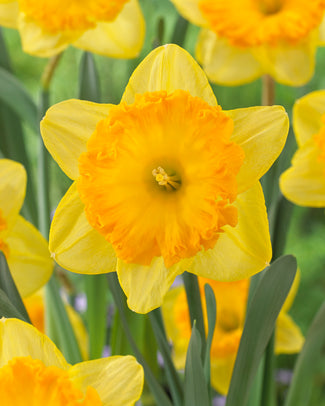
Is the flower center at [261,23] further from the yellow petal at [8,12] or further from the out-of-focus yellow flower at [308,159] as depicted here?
the yellow petal at [8,12]

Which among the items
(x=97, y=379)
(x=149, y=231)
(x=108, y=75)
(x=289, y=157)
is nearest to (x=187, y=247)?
(x=149, y=231)

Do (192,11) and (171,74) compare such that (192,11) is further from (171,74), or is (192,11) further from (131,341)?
(131,341)

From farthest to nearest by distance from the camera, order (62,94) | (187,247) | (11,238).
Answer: (62,94) < (11,238) < (187,247)

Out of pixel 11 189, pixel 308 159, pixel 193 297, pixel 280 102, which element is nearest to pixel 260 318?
pixel 193 297

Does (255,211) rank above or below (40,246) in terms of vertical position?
A: above

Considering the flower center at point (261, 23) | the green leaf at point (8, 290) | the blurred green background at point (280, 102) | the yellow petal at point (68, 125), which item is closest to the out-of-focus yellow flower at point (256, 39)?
the flower center at point (261, 23)

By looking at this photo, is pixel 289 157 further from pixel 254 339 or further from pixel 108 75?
pixel 108 75
